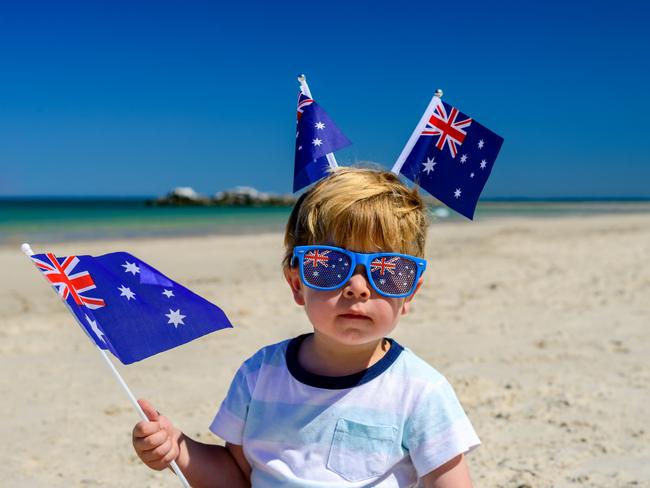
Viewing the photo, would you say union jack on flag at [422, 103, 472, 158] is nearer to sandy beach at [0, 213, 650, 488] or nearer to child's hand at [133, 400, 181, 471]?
child's hand at [133, 400, 181, 471]

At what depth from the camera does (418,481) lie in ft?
5.98

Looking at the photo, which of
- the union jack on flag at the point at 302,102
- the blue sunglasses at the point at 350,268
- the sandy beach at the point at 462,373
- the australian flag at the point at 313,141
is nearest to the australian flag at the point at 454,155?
the australian flag at the point at 313,141

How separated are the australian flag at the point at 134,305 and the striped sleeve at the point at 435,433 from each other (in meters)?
0.59

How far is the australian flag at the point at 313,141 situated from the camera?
2283 mm

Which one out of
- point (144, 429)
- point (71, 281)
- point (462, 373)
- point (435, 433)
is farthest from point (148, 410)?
point (462, 373)

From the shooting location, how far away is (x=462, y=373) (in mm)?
4270

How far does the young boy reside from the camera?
5.71ft

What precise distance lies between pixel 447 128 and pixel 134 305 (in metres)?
1.20

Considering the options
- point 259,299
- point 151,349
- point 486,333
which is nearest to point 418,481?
point 151,349

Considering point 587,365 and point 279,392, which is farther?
point 587,365

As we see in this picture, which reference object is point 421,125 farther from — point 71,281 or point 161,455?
point 161,455

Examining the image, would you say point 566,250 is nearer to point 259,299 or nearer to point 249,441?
point 259,299

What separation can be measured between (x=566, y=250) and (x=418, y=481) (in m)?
10.6

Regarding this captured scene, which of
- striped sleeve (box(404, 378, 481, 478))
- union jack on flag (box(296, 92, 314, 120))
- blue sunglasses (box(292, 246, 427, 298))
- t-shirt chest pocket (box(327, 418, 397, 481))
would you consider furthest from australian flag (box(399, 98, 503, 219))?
t-shirt chest pocket (box(327, 418, 397, 481))
